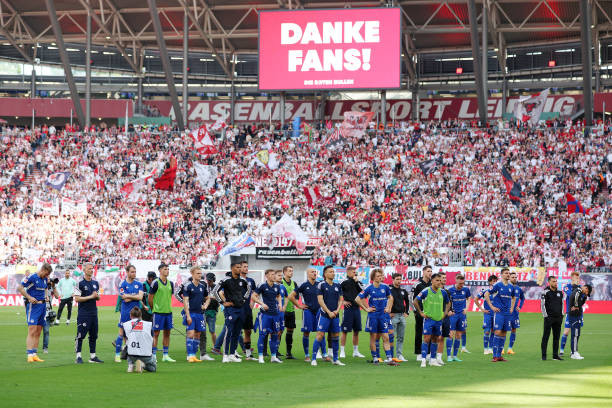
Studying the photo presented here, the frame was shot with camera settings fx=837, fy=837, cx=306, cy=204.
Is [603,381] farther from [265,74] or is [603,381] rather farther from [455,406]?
[265,74]

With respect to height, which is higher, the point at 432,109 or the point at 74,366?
the point at 432,109

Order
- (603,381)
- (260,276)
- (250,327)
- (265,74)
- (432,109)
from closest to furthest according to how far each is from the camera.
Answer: (603,381), (250,327), (260,276), (265,74), (432,109)

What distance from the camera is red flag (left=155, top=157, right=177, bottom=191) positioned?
162 ft

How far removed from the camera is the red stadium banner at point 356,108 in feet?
214

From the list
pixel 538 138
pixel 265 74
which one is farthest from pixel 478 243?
pixel 265 74

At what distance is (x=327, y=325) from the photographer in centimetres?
1812

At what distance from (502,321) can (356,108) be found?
49.5m

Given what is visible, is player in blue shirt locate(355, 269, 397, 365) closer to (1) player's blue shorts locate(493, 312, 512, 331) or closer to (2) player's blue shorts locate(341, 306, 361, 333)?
(2) player's blue shorts locate(341, 306, 361, 333)

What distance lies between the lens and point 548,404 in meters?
12.3

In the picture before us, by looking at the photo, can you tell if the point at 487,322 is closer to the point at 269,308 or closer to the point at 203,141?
the point at 269,308

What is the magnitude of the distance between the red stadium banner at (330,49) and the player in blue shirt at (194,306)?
1449 inches

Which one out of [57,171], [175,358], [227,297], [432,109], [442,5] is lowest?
[175,358]

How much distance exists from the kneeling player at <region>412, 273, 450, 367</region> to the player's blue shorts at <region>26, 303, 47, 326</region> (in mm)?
8136

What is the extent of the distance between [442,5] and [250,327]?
42.8 metres
